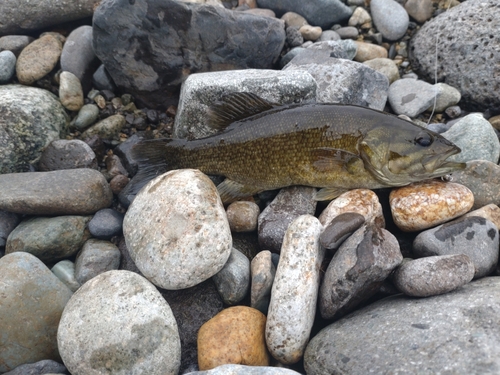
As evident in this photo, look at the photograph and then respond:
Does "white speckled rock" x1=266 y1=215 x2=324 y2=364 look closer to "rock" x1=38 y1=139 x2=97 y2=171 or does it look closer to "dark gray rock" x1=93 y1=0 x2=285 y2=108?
"rock" x1=38 y1=139 x2=97 y2=171

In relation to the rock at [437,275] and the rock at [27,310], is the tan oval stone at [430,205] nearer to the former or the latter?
the rock at [437,275]

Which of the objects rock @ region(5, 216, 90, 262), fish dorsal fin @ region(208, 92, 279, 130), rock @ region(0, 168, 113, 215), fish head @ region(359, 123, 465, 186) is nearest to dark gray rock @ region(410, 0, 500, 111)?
fish head @ region(359, 123, 465, 186)

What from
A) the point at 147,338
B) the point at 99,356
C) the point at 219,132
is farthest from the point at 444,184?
the point at 99,356

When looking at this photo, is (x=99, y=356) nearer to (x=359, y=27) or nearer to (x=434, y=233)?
(x=434, y=233)

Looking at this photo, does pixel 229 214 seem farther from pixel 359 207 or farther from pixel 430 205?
pixel 430 205

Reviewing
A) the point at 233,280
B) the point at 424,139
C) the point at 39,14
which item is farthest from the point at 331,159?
the point at 39,14

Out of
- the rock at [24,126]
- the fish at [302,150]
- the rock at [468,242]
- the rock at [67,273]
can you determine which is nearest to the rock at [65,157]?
the rock at [24,126]
